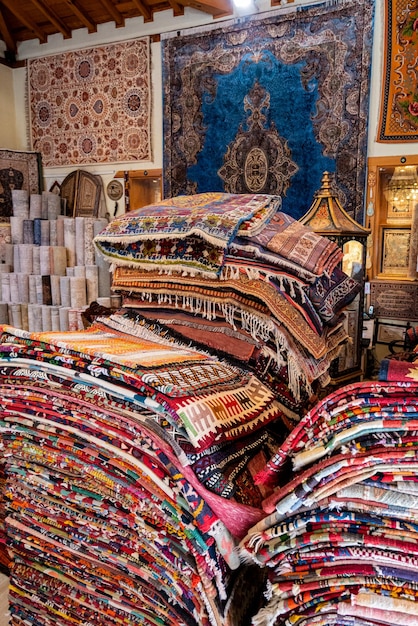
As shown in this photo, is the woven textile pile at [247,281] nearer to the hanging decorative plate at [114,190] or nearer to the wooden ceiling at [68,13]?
the wooden ceiling at [68,13]

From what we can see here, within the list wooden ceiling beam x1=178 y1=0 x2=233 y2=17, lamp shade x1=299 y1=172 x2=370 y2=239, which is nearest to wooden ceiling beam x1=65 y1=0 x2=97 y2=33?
wooden ceiling beam x1=178 y1=0 x2=233 y2=17

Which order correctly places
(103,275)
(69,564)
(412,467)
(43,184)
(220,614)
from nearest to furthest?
(412,467), (220,614), (69,564), (103,275), (43,184)

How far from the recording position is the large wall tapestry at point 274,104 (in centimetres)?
376

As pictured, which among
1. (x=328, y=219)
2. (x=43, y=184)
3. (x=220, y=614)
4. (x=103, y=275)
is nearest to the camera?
(x=220, y=614)

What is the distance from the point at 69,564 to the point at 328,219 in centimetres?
175

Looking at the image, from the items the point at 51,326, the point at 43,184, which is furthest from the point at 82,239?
the point at 43,184

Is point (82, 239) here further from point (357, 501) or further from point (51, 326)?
point (357, 501)

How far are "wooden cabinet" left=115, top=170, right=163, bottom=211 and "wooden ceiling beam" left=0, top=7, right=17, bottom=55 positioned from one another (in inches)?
90.5

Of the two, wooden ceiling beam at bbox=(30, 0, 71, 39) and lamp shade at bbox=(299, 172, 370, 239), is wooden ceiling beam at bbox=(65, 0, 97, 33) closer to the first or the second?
wooden ceiling beam at bbox=(30, 0, 71, 39)

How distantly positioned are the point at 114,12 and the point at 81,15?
0.40m

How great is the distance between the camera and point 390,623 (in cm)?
51

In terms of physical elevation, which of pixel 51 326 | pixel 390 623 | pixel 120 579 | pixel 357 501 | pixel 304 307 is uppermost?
pixel 304 307

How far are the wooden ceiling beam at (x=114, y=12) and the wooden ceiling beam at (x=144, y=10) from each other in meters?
0.26

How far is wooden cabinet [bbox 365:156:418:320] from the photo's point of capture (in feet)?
12.4
